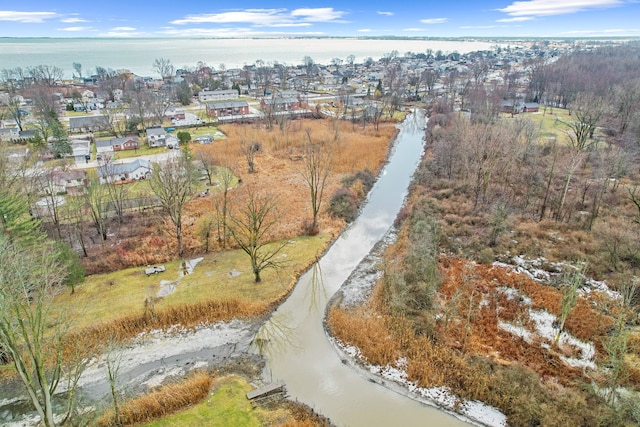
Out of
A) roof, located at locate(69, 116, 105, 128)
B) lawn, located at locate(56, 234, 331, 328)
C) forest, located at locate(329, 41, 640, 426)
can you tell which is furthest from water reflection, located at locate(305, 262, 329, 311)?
roof, located at locate(69, 116, 105, 128)

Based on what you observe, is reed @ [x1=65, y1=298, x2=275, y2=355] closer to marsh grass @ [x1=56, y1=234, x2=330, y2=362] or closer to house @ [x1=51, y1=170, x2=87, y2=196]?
marsh grass @ [x1=56, y1=234, x2=330, y2=362]

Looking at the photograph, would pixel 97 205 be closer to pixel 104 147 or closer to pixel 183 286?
pixel 183 286

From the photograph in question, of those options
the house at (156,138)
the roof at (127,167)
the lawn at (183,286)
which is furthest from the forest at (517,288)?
the house at (156,138)

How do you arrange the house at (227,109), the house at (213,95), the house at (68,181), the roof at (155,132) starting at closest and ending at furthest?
the house at (68,181), the roof at (155,132), the house at (227,109), the house at (213,95)

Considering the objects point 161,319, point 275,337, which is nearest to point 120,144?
point 161,319

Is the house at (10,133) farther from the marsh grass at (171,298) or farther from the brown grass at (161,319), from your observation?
the brown grass at (161,319)

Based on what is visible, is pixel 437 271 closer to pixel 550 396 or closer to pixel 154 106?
pixel 550 396
